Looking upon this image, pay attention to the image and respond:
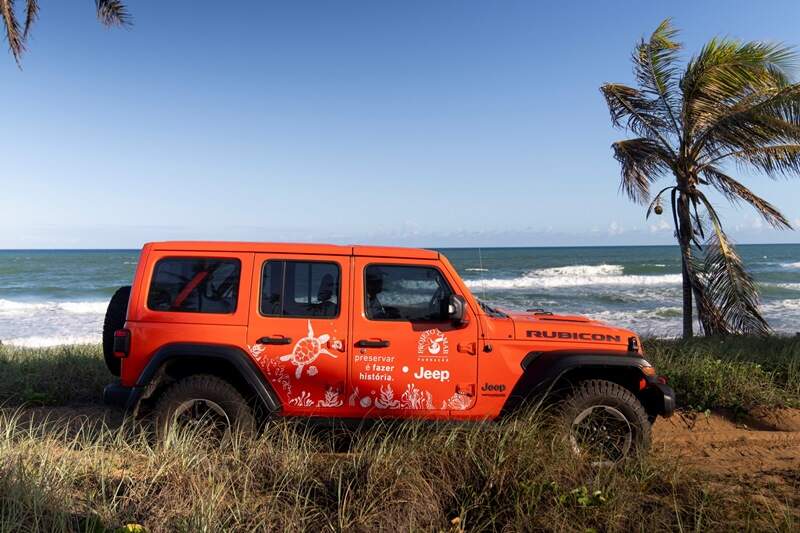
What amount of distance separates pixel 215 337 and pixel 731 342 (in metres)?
6.73

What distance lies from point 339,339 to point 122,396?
1.70 meters

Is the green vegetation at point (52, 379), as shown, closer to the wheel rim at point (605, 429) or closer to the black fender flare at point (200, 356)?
the black fender flare at point (200, 356)

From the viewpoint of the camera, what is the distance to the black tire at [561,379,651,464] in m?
4.12

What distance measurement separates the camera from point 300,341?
13.8 ft

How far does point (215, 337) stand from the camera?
4.20 meters

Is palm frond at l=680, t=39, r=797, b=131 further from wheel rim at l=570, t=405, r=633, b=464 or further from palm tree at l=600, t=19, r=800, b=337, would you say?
wheel rim at l=570, t=405, r=633, b=464

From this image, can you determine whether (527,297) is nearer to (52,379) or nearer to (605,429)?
(52,379)

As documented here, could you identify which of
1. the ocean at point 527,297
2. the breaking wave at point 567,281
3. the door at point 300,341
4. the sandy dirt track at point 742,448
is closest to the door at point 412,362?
the door at point 300,341

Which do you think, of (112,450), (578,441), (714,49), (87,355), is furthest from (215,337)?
(714,49)

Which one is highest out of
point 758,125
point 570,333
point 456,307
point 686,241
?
point 758,125

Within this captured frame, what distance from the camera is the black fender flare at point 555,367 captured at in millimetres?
4098

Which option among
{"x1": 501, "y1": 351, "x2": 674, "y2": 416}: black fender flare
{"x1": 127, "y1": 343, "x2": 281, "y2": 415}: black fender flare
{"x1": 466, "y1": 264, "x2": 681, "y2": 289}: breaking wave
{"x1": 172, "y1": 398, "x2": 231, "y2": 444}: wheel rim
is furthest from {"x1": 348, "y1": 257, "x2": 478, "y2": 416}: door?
{"x1": 466, "y1": 264, "x2": 681, "y2": 289}: breaking wave

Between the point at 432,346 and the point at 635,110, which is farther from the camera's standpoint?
the point at 635,110

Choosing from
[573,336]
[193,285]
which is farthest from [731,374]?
[193,285]
